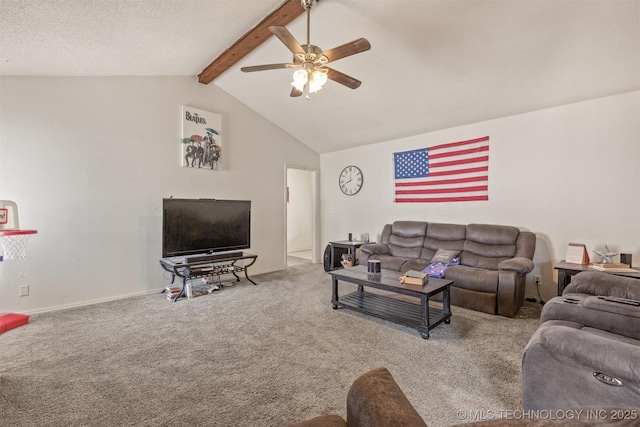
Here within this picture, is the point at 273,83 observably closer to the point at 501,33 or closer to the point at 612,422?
the point at 501,33

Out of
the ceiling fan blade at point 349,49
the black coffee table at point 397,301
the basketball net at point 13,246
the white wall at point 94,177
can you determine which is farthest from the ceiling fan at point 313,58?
the basketball net at point 13,246

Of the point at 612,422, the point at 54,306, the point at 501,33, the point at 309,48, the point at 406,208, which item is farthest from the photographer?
the point at 406,208

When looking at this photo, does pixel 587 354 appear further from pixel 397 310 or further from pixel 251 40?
pixel 251 40

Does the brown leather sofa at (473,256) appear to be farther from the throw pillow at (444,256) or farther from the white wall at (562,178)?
the white wall at (562,178)

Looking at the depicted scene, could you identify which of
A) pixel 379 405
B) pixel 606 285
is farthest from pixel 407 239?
pixel 379 405

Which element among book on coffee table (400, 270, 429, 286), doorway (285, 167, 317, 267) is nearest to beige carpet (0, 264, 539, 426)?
book on coffee table (400, 270, 429, 286)

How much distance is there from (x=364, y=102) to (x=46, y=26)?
3.58 metres

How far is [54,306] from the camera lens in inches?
137

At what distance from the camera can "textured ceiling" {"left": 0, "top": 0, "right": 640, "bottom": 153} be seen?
8.25 ft

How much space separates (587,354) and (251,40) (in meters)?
4.02

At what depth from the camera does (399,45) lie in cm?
317

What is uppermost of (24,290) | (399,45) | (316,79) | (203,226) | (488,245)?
(399,45)

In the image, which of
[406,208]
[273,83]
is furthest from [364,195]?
[273,83]

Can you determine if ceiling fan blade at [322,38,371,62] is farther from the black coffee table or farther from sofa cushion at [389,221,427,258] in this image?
sofa cushion at [389,221,427,258]
